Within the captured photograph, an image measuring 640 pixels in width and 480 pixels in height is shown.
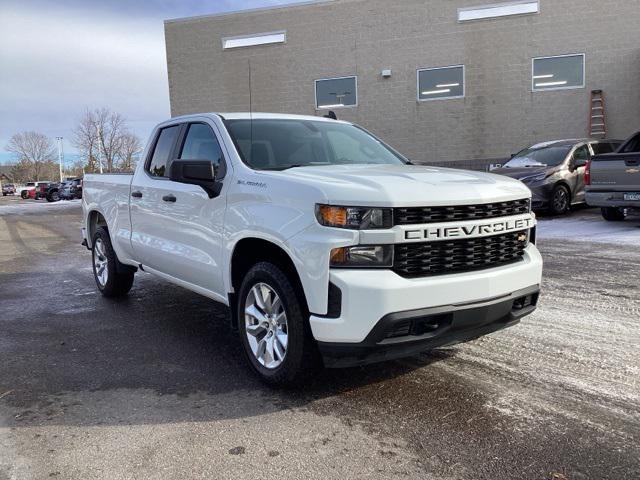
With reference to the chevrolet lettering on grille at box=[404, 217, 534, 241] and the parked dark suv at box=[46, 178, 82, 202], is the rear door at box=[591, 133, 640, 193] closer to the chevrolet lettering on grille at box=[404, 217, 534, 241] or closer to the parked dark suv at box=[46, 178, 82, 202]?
the chevrolet lettering on grille at box=[404, 217, 534, 241]

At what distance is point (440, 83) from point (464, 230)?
17.9 m

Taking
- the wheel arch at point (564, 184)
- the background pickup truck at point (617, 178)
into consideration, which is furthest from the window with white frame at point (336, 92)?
the background pickup truck at point (617, 178)

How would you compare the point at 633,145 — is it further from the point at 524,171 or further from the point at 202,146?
the point at 202,146

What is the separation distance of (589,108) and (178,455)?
19.3 meters

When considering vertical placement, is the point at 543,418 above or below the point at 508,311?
below

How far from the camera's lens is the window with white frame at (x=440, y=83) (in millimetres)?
19953

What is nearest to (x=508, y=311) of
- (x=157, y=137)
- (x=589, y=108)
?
(x=157, y=137)

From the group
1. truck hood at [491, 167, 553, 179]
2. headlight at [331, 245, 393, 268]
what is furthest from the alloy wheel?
truck hood at [491, 167, 553, 179]

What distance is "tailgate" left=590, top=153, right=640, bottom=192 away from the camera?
10055 mm

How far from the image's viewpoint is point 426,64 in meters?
20.2

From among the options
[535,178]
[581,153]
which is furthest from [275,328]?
[581,153]

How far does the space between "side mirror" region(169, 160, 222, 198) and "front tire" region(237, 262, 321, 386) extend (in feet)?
2.54

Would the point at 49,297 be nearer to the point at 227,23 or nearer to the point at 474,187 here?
the point at 474,187

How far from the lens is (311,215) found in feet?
11.2
